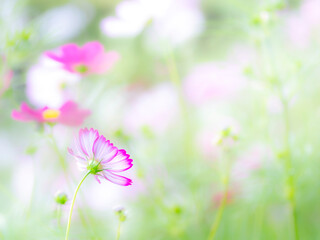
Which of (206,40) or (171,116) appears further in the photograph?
(206,40)

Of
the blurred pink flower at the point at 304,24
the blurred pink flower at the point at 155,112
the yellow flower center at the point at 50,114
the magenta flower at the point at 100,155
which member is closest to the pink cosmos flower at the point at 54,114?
the yellow flower center at the point at 50,114

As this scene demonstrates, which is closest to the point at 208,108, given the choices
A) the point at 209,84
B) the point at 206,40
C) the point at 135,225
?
the point at 209,84

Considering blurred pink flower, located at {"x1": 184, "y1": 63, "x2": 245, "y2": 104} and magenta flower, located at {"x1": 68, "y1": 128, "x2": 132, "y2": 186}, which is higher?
blurred pink flower, located at {"x1": 184, "y1": 63, "x2": 245, "y2": 104}

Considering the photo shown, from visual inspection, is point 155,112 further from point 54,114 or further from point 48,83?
point 54,114

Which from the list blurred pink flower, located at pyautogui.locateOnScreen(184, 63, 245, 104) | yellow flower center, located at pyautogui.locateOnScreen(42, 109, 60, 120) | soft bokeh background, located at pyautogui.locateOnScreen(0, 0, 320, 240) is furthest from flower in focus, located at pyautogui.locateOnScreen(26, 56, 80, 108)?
blurred pink flower, located at pyautogui.locateOnScreen(184, 63, 245, 104)

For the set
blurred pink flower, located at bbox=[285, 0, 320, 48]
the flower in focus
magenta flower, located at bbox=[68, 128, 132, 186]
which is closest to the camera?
magenta flower, located at bbox=[68, 128, 132, 186]

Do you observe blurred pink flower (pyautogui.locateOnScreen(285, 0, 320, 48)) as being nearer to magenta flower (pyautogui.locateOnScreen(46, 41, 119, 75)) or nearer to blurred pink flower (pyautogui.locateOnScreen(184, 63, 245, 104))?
blurred pink flower (pyautogui.locateOnScreen(184, 63, 245, 104))

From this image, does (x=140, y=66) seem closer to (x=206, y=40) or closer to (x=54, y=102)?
(x=206, y=40)
